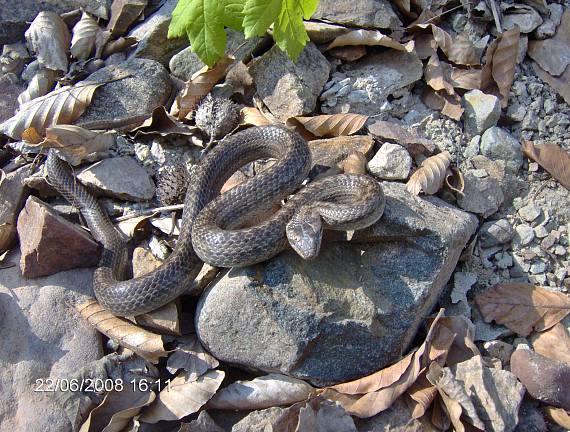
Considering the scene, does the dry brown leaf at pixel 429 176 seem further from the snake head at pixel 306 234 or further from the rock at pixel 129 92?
the rock at pixel 129 92

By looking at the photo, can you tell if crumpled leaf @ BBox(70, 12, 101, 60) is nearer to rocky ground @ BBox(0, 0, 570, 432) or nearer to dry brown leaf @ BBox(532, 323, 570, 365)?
rocky ground @ BBox(0, 0, 570, 432)

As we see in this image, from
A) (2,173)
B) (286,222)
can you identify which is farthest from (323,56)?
(2,173)

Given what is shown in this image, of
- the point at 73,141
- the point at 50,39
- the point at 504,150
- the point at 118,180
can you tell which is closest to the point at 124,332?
the point at 118,180

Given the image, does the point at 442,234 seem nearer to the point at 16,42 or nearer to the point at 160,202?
the point at 160,202

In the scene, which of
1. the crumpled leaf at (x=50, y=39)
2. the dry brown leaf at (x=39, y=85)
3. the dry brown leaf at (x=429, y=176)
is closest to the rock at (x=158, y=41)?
the crumpled leaf at (x=50, y=39)

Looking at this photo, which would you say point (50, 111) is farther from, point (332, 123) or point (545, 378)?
point (545, 378)
